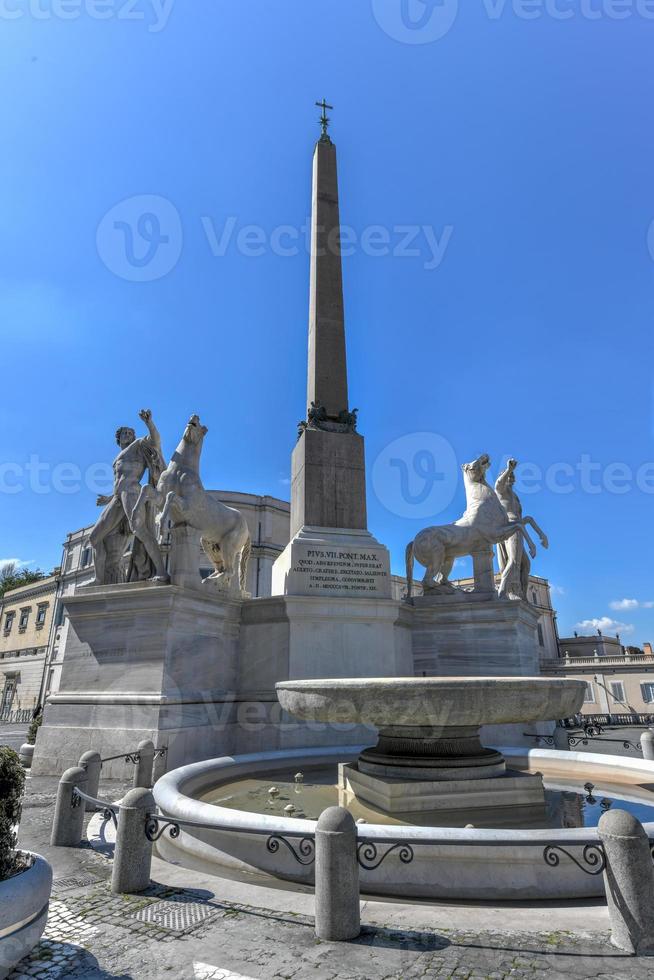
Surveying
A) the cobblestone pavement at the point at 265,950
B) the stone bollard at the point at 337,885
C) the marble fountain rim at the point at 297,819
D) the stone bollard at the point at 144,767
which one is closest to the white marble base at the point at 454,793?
the marble fountain rim at the point at 297,819

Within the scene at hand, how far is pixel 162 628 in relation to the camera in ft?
32.0

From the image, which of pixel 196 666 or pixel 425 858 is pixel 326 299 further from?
pixel 425 858

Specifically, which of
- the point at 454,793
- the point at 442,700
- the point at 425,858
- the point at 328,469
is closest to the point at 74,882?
the point at 425,858

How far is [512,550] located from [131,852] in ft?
37.1

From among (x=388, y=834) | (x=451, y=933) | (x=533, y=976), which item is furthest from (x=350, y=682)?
(x=533, y=976)

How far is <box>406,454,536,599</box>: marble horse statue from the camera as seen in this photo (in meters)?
13.3

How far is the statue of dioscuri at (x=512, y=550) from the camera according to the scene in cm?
1330

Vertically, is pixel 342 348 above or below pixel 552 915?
above

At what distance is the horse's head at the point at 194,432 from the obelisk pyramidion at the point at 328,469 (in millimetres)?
2255

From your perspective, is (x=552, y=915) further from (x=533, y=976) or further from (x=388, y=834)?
(x=388, y=834)

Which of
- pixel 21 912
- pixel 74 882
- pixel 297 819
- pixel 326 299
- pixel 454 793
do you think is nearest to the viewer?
pixel 21 912

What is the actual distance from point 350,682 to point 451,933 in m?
2.03

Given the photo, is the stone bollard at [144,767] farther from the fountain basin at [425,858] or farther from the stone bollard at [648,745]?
the stone bollard at [648,745]

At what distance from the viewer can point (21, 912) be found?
2.86m
